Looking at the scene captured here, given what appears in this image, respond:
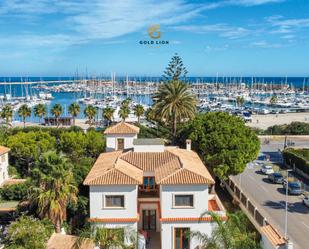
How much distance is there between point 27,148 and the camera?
1444 inches

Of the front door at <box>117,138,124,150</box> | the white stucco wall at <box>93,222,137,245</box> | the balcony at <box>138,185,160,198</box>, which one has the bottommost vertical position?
the white stucco wall at <box>93,222,137,245</box>

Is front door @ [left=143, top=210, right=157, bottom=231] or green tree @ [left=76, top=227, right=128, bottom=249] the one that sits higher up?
green tree @ [left=76, top=227, right=128, bottom=249]

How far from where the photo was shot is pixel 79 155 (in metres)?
38.3

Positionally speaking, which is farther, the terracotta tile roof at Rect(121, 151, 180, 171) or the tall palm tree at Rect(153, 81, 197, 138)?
the tall palm tree at Rect(153, 81, 197, 138)

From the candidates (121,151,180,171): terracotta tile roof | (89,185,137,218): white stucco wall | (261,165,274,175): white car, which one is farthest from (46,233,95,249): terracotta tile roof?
(261,165,274,175): white car

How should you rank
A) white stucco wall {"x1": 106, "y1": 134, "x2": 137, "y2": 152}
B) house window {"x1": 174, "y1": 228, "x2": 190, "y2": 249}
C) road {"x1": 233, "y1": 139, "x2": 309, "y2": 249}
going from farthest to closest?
white stucco wall {"x1": 106, "y1": 134, "x2": 137, "y2": 152}, road {"x1": 233, "y1": 139, "x2": 309, "y2": 249}, house window {"x1": 174, "y1": 228, "x2": 190, "y2": 249}

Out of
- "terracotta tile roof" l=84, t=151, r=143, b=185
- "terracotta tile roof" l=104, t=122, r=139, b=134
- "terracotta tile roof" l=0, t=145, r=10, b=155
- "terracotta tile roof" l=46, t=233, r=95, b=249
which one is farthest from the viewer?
"terracotta tile roof" l=0, t=145, r=10, b=155

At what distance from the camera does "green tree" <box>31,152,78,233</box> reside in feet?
68.8

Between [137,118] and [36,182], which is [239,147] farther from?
[137,118]

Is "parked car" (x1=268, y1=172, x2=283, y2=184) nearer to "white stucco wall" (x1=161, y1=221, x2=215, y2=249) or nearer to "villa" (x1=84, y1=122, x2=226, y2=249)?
"villa" (x1=84, y1=122, x2=226, y2=249)

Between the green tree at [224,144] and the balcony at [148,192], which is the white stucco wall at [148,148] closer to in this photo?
the balcony at [148,192]

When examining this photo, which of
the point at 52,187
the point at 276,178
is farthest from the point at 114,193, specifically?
the point at 276,178

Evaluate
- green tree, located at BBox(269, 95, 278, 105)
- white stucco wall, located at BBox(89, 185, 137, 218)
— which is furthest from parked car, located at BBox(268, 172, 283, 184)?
green tree, located at BBox(269, 95, 278, 105)

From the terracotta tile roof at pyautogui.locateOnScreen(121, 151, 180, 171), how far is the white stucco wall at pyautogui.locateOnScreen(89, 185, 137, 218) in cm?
351
